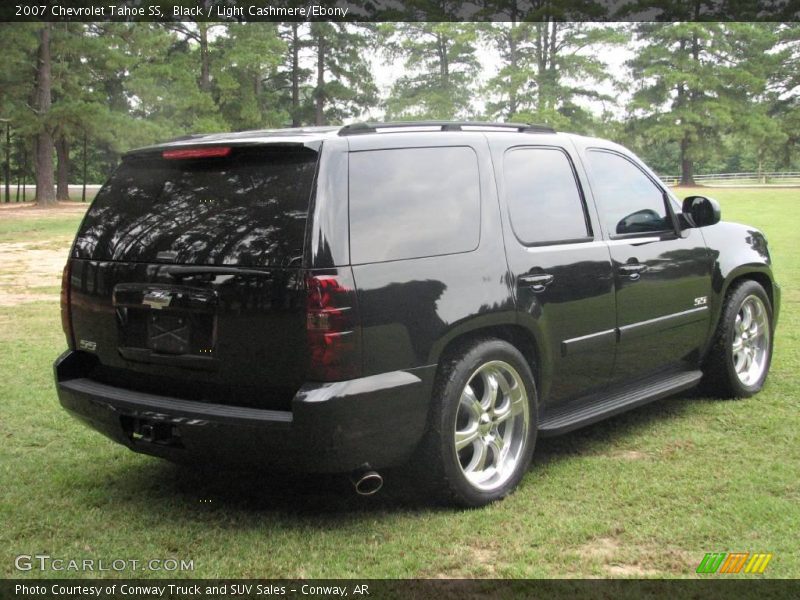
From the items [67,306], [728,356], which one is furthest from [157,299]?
[728,356]

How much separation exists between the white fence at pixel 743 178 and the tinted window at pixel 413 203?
156ft

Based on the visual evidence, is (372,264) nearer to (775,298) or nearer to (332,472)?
(332,472)

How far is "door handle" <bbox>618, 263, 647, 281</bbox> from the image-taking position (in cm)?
510

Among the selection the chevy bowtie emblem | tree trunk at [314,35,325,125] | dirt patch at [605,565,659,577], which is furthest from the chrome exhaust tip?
tree trunk at [314,35,325,125]

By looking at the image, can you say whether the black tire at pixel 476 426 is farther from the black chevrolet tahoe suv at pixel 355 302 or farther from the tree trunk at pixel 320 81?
the tree trunk at pixel 320 81

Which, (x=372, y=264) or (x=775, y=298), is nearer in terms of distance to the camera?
(x=372, y=264)

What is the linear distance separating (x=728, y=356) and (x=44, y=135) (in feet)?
107

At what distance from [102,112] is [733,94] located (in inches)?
1395

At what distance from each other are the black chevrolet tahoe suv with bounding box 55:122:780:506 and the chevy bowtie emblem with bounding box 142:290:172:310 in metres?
0.01

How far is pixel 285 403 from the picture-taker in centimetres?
374

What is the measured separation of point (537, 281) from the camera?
4.52 metres

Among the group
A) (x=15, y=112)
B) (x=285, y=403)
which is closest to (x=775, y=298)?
(x=285, y=403)

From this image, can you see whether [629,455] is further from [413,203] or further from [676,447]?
[413,203]

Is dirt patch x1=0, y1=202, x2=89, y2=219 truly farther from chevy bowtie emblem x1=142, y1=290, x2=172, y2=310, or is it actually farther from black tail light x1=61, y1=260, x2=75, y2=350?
chevy bowtie emblem x1=142, y1=290, x2=172, y2=310
